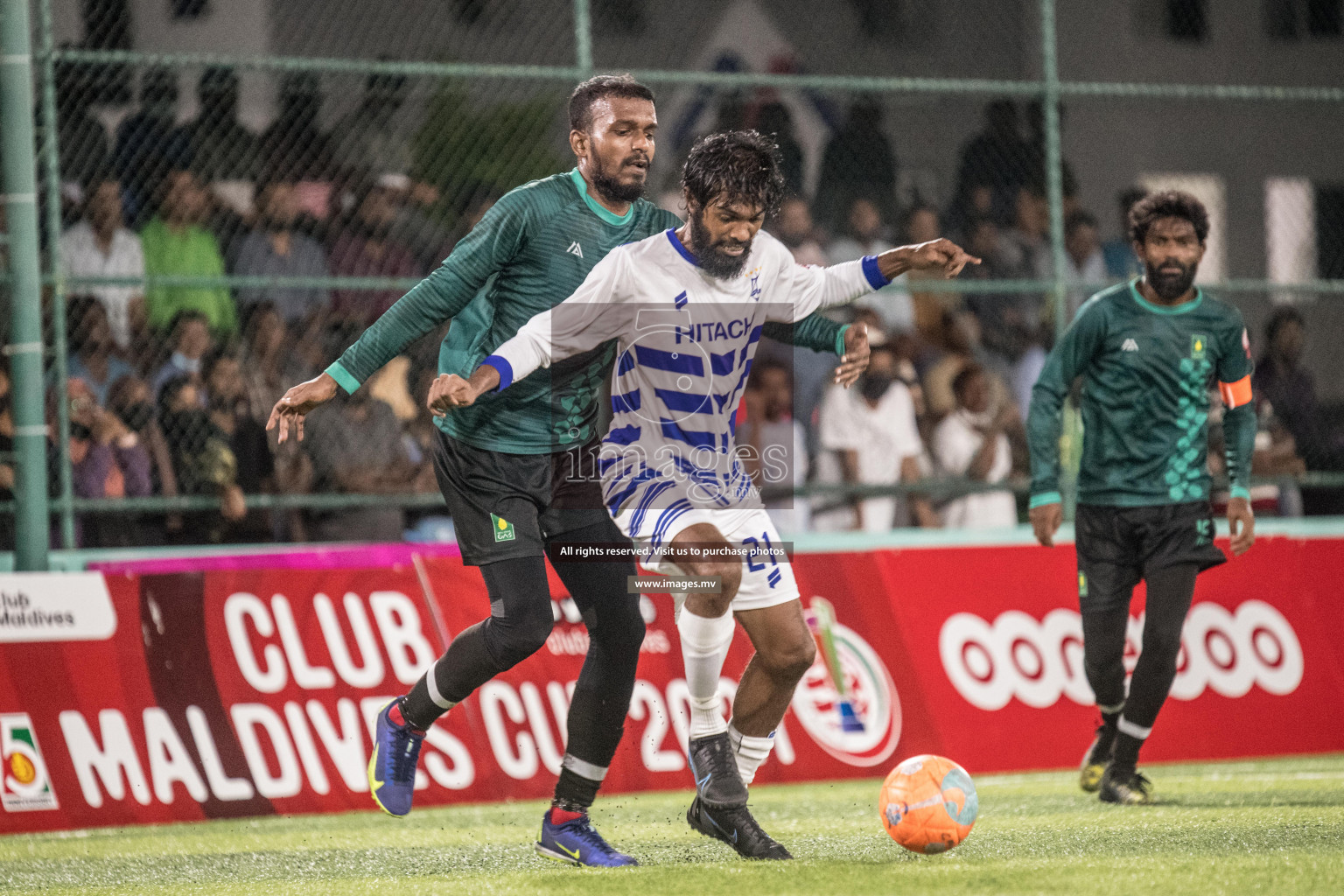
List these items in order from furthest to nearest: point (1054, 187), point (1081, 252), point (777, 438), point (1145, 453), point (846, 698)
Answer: point (1081, 252) < point (1054, 187) < point (777, 438) < point (846, 698) < point (1145, 453)

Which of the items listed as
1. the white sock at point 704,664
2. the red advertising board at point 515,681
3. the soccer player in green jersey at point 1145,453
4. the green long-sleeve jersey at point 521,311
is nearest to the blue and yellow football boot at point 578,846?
the white sock at point 704,664

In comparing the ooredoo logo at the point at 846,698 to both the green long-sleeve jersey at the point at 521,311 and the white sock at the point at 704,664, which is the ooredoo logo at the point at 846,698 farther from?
the green long-sleeve jersey at the point at 521,311

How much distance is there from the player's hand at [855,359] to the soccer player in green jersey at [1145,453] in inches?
86.1

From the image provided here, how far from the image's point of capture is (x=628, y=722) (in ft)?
26.9

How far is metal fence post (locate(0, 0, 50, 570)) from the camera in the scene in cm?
773

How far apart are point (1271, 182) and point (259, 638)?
1560 cm

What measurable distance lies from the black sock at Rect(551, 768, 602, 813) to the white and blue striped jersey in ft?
2.81

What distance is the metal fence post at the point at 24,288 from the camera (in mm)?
7730

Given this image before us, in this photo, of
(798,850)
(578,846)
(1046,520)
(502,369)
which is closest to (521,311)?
(502,369)

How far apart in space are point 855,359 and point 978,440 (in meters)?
5.12

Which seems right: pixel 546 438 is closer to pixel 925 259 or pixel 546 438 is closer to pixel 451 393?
pixel 451 393

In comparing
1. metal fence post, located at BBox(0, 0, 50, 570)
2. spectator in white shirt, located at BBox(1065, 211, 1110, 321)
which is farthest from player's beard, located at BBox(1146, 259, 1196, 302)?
metal fence post, located at BBox(0, 0, 50, 570)

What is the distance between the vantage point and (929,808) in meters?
5.16

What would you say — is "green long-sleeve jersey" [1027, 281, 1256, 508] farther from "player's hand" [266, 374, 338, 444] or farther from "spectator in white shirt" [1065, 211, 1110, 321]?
"spectator in white shirt" [1065, 211, 1110, 321]
